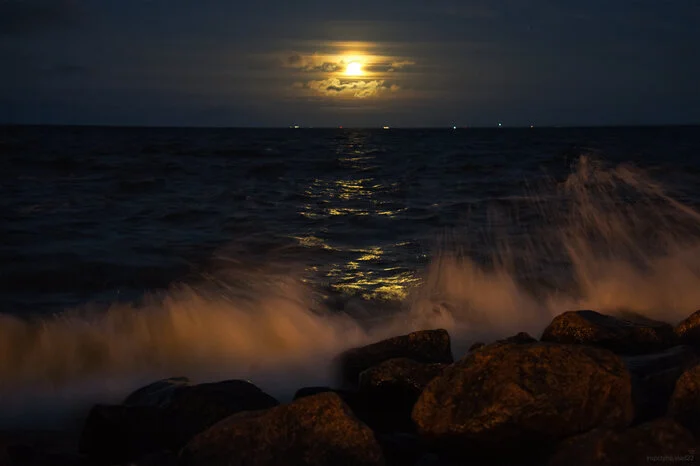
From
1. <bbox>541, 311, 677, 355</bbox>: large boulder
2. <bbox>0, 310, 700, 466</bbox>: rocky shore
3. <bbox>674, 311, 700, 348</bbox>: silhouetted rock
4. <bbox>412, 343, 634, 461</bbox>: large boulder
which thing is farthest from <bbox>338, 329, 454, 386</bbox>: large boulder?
<bbox>674, 311, 700, 348</bbox>: silhouetted rock

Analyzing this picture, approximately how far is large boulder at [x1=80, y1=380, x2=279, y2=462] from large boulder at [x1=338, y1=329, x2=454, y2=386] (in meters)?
1.41

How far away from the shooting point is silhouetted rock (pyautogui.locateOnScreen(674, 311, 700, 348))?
5.73 metres

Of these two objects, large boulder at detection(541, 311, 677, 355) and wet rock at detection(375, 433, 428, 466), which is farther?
large boulder at detection(541, 311, 677, 355)

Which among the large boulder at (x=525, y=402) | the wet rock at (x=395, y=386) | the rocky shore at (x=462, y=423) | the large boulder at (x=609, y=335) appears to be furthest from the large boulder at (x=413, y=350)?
the large boulder at (x=525, y=402)

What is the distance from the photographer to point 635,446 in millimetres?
3207

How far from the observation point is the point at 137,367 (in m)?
6.62

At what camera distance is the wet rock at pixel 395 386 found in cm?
482

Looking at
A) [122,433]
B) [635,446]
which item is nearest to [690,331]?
[635,446]

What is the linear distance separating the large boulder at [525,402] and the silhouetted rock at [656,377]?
1.08ft

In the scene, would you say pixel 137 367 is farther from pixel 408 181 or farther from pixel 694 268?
pixel 408 181

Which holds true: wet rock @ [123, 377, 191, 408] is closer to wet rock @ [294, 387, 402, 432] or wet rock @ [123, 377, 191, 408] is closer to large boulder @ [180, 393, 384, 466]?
wet rock @ [294, 387, 402, 432]

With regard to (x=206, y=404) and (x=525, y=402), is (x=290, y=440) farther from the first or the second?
(x=525, y=402)

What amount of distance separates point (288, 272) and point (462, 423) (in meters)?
6.73

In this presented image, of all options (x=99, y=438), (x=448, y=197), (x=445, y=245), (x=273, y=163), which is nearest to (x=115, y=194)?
(x=448, y=197)
